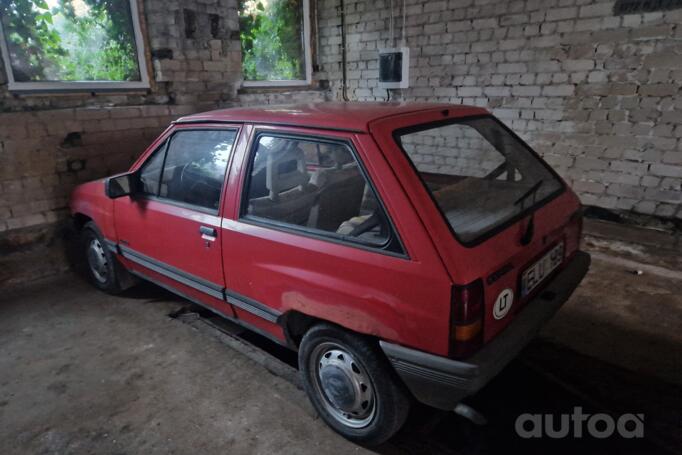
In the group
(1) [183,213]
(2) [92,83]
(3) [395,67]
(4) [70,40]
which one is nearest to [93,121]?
(2) [92,83]

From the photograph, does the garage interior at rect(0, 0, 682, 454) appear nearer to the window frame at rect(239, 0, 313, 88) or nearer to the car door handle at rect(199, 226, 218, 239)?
the window frame at rect(239, 0, 313, 88)

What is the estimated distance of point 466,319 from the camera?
1.62 m

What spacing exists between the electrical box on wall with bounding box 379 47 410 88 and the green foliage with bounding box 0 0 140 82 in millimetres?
3118

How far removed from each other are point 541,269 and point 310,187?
4.07 ft

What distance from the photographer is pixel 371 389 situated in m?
1.98

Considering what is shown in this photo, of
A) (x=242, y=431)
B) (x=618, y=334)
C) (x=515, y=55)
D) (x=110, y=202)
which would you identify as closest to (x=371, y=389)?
(x=242, y=431)

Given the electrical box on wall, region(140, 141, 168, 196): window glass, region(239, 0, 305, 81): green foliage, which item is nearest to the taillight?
region(140, 141, 168, 196): window glass

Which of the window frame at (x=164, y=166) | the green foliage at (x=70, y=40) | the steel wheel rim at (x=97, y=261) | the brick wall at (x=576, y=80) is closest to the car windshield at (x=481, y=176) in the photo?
the window frame at (x=164, y=166)

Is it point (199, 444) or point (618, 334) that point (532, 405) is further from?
point (199, 444)

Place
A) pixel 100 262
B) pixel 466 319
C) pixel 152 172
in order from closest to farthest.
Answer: pixel 466 319, pixel 152 172, pixel 100 262

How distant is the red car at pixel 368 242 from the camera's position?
66.2 inches

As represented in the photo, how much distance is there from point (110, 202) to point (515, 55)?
4.47 meters

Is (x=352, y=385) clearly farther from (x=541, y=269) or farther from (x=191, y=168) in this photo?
(x=191, y=168)

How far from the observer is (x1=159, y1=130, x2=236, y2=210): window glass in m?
2.45
